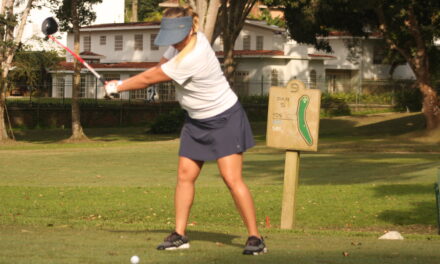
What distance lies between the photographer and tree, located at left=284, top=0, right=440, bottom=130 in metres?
37.4

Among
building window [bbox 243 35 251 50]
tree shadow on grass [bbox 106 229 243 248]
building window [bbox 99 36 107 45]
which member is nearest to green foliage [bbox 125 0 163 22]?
building window [bbox 99 36 107 45]

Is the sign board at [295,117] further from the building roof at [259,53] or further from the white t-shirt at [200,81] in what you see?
the building roof at [259,53]

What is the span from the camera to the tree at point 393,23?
37375 millimetres

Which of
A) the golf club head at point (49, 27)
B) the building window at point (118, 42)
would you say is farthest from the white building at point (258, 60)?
the golf club head at point (49, 27)

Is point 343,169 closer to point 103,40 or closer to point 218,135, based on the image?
point 218,135

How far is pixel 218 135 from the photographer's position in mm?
8227

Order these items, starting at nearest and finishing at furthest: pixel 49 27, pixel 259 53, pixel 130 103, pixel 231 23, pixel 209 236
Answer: pixel 49 27
pixel 209 236
pixel 231 23
pixel 130 103
pixel 259 53

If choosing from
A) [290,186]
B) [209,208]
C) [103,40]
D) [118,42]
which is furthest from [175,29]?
[103,40]

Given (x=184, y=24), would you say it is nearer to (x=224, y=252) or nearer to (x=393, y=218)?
(x=224, y=252)

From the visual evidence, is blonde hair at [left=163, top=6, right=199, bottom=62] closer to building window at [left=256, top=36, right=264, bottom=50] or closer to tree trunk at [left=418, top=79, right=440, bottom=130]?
tree trunk at [left=418, top=79, right=440, bottom=130]

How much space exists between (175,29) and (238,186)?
1.55 m

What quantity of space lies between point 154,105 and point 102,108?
401 cm

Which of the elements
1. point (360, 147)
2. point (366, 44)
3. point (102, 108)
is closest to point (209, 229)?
point (360, 147)

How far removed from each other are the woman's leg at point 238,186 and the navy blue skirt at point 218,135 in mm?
72
